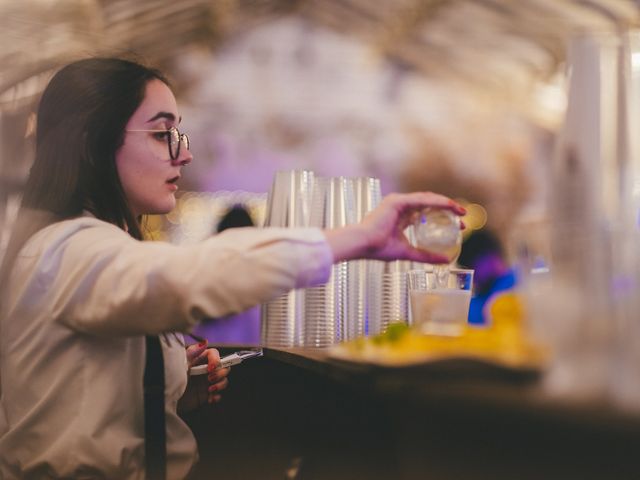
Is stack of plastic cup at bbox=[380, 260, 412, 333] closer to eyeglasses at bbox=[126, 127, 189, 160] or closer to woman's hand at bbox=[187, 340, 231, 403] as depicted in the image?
woman's hand at bbox=[187, 340, 231, 403]

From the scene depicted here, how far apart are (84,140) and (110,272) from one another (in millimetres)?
426

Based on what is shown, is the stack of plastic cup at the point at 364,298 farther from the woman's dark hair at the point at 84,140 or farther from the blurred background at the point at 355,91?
the blurred background at the point at 355,91

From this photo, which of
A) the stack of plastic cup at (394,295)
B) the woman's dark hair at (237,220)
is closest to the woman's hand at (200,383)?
the stack of plastic cup at (394,295)

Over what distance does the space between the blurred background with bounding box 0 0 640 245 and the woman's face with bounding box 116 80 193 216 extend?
19.3ft

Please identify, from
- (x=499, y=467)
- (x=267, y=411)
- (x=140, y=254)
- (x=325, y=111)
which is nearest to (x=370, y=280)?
(x=267, y=411)

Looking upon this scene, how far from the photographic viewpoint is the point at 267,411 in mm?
2221

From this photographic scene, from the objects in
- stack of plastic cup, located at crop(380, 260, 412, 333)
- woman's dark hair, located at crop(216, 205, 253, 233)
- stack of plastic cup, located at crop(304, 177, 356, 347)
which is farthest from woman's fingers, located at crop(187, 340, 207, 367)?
woman's dark hair, located at crop(216, 205, 253, 233)

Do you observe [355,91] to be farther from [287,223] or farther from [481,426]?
[481,426]

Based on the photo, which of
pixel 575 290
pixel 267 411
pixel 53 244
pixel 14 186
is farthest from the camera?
pixel 14 186

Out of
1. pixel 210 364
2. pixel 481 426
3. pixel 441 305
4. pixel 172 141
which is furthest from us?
pixel 210 364

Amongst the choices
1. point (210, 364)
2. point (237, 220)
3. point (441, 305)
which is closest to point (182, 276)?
point (441, 305)

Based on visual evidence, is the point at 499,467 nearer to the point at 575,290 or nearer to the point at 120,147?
the point at 575,290

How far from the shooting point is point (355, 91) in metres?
10.5

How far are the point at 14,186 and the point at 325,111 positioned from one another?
19.8ft
